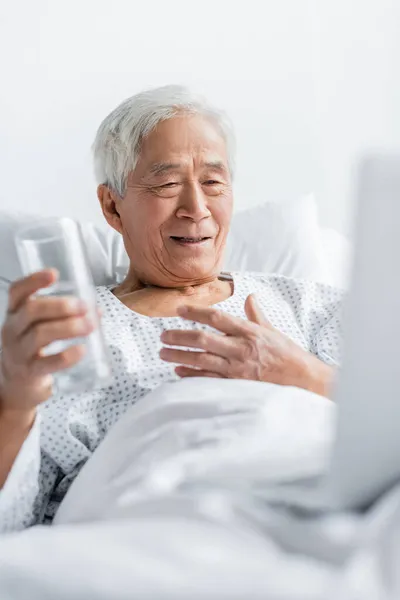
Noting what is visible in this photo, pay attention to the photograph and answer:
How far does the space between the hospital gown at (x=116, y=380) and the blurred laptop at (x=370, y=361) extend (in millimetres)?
539

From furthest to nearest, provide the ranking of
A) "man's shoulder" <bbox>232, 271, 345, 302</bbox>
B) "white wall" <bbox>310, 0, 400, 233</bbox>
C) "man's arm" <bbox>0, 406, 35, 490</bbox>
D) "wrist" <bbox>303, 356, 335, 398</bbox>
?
"white wall" <bbox>310, 0, 400, 233</bbox>
"man's shoulder" <bbox>232, 271, 345, 302</bbox>
"wrist" <bbox>303, 356, 335, 398</bbox>
"man's arm" <bbox>0, 406, 35, 490</bbox>

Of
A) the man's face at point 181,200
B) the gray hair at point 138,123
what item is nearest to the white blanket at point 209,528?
the man's face at point 181,200

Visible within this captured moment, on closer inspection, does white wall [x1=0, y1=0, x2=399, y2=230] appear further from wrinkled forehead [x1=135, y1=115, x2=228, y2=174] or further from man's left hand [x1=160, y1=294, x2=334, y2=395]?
man's left hand [x1=160, y1=294, x2=334, y2=395]

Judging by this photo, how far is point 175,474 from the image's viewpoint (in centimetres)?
99

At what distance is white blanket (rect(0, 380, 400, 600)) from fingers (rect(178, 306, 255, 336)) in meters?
0.19

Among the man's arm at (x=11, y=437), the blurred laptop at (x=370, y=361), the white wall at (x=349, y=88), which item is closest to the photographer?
the blurred laptop at (x=370, y=361)

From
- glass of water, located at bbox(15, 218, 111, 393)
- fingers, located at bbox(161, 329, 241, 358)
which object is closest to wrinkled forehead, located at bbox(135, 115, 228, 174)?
fingers, located at bbox(161, 329, 241, 358)

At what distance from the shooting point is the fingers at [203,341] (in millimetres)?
1272

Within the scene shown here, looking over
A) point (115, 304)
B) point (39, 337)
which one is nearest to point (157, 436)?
point (39, 337)

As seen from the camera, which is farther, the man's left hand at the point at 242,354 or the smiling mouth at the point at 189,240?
the smiling mouth at the point at 189,240

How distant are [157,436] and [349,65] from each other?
1.79 metres

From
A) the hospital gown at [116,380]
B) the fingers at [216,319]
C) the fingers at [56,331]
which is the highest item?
the fingers at [56,331]

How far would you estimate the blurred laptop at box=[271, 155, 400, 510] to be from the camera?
712 mm

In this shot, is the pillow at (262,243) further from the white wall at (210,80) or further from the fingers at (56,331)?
the fingers at (56,331)
